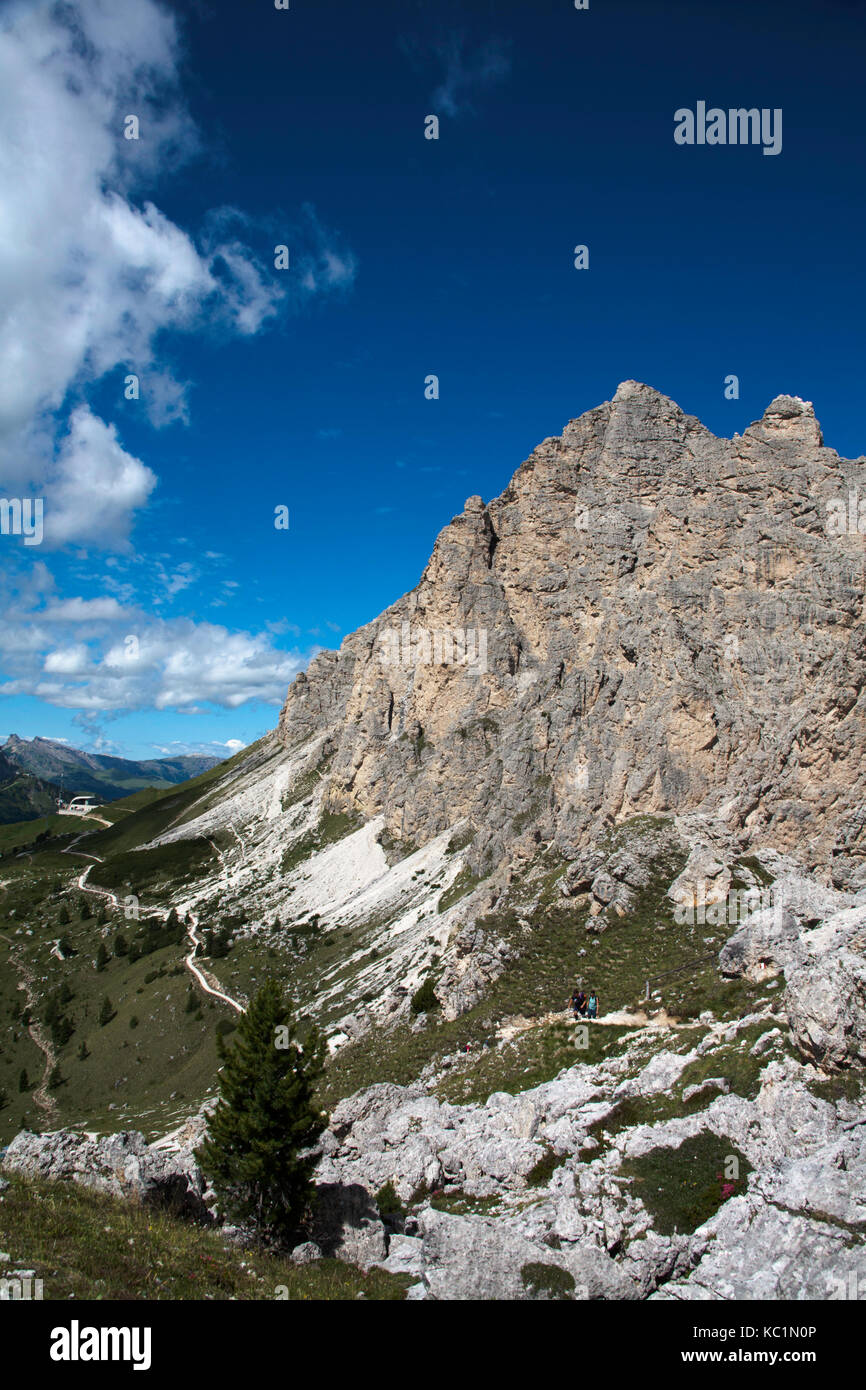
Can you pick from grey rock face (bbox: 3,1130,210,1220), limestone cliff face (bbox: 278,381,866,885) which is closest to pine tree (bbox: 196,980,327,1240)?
grey rock face (bbox: 3,1130,210,1220)

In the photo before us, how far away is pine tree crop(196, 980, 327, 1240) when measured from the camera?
19531 mm

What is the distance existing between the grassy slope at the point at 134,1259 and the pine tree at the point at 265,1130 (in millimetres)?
1403

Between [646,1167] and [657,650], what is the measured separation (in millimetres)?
41512

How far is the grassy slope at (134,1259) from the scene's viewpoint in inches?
469

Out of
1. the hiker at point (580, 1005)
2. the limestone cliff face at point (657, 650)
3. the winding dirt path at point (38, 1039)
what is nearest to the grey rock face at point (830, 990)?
the hiker at point (580, 1005)

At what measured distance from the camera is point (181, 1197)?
21.2 meters

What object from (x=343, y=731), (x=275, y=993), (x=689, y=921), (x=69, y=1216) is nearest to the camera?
(x=69, y=1216)

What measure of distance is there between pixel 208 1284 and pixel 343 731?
111875 mm

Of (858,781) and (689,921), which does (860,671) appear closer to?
(858,781)

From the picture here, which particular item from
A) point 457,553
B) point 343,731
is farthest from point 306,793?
point 457,553

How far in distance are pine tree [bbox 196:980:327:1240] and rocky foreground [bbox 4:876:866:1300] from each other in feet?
3.43

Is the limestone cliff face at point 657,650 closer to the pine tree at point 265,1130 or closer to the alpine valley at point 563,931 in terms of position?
the alpine valley at point 563,931
